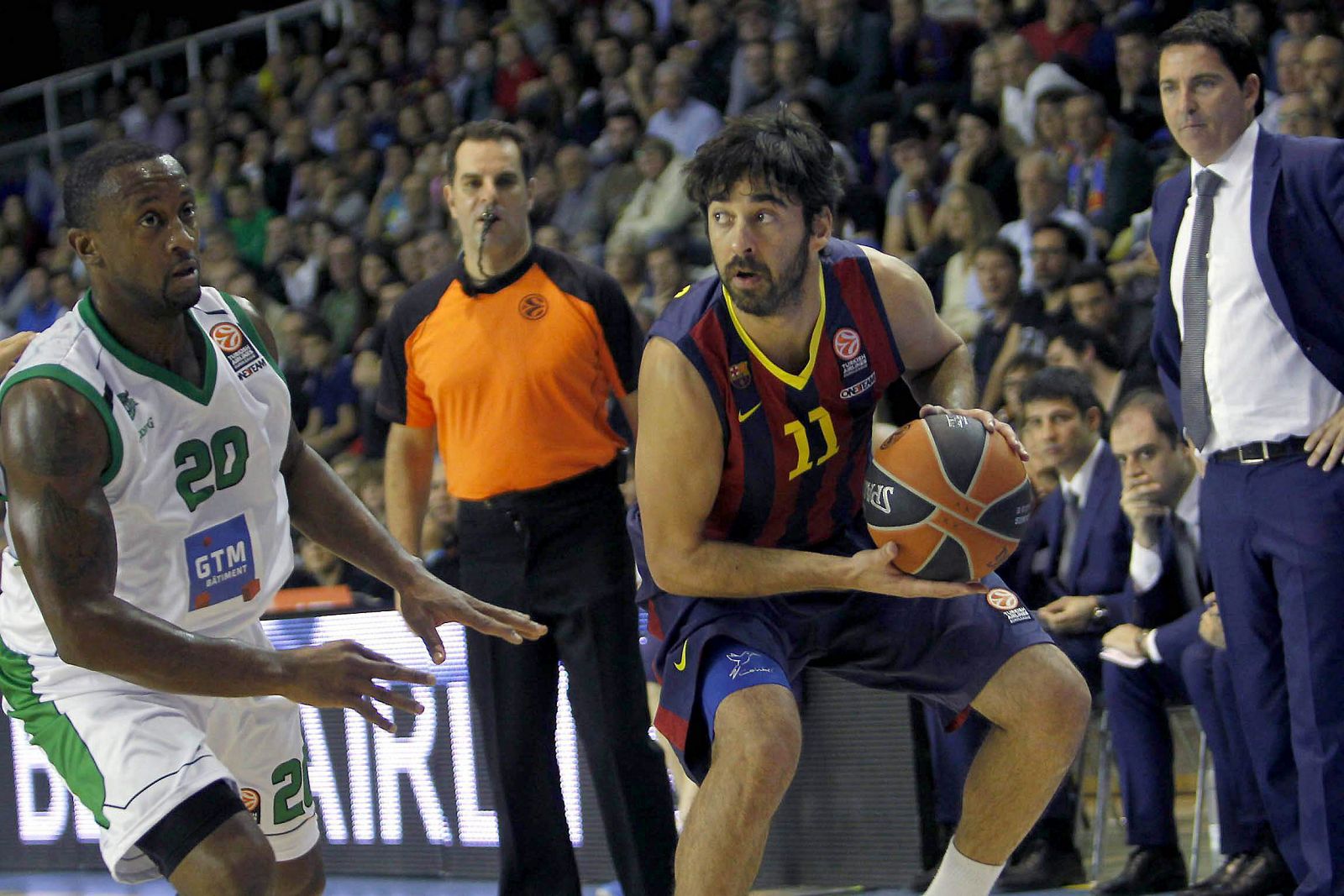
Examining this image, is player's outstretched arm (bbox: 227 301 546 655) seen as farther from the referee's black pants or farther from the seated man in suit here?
the seated man in suit

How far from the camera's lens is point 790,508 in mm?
3957

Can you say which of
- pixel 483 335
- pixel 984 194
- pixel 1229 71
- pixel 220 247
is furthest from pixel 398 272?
pixel 1229 71

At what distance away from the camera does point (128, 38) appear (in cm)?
1639

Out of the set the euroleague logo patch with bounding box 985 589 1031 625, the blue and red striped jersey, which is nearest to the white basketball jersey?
the blue and red striped jersey

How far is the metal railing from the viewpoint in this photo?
1459cm

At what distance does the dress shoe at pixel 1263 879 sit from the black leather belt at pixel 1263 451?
4.34 ft

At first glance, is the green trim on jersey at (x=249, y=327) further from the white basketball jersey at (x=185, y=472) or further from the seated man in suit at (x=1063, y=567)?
the seated man in suit at (x=1063, y=567)

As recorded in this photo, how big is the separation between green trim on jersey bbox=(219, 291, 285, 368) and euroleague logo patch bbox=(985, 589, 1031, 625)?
5.92 feet

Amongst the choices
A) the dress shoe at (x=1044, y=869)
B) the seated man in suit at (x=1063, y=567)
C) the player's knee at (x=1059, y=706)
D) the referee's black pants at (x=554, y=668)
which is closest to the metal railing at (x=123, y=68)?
the seated man in suit at (x=1063, y=567)

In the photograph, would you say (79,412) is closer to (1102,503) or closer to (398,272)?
(1102,503)

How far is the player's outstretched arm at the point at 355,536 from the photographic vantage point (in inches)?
143

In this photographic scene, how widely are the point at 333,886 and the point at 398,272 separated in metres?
5.18

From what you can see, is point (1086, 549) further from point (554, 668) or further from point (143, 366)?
point (143, 366)

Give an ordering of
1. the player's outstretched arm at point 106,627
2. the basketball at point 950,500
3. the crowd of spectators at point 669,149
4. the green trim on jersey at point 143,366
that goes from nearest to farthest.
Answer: the player's outstretched arm at point 106,627 < the green trim on jersey at point 143,366 < the basketball at point 950,500 < the crowd of spectators at point 669,149
